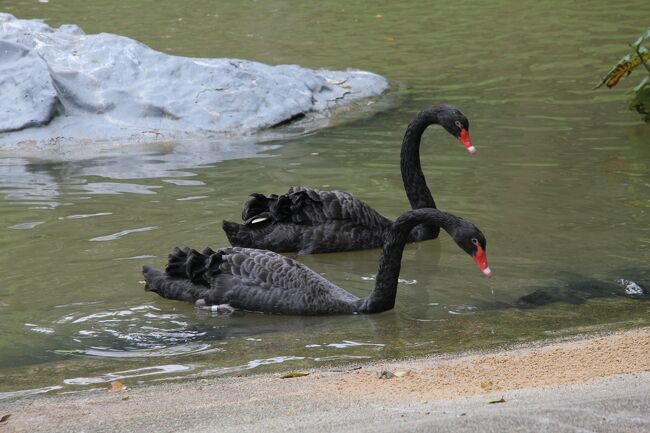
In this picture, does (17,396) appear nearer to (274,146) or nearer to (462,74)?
(274,146)

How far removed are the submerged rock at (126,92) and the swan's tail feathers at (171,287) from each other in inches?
168

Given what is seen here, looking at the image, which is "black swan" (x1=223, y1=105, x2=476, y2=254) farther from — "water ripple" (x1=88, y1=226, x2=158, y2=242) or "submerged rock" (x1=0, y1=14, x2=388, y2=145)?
"submerged rock" (x1=0, y1=14, x2=388, y2=145)

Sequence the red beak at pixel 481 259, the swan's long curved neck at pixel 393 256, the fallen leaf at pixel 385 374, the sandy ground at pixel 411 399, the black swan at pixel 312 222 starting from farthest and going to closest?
the black swan at pixel 312 222
the swan's long curved neck at pixel 393 256
the red beak at pixel 481 259
the fallen leaf at pixel 385 374
the sandy ground at pixel 411 399

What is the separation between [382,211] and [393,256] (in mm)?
2156

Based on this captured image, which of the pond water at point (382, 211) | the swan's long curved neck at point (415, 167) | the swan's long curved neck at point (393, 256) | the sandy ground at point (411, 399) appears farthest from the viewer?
the swan's long curved neck at point (415, 167)

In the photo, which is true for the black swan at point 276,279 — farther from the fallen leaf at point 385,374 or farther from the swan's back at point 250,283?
the fallen leaf at point 385,374

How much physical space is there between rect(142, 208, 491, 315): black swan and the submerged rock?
14.0 ft

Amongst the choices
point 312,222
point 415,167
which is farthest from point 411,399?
point 415,167

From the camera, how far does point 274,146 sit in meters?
10.4

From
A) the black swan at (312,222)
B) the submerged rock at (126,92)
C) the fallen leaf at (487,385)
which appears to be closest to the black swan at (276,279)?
the black swan at (312,222)

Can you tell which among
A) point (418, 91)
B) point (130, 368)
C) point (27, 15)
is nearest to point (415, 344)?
point (130, 368)

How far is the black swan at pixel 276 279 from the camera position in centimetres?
629

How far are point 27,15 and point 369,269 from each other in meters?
11.0

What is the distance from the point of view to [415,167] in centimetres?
812
